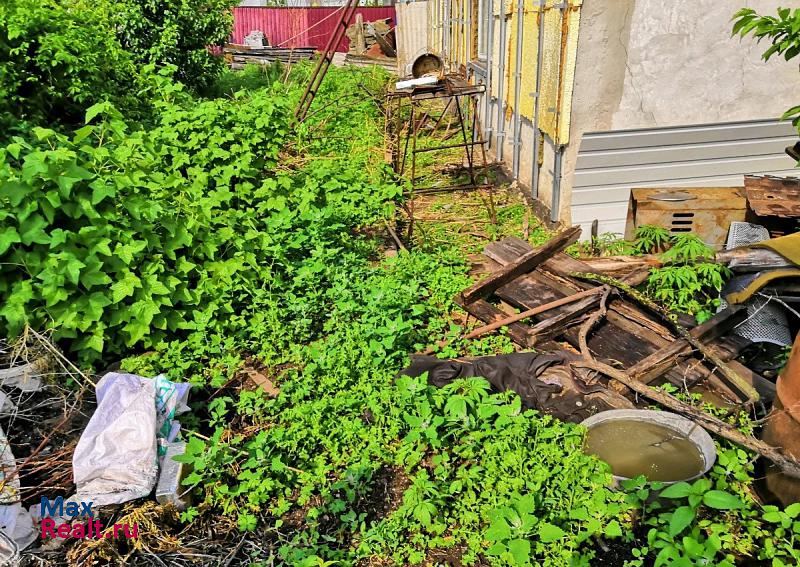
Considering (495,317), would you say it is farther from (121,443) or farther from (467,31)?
(467,31)

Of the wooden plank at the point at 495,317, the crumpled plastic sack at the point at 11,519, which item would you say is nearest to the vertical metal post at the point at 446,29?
the wooden plank at the point at 495,317

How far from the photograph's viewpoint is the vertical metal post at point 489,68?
8.86 metres

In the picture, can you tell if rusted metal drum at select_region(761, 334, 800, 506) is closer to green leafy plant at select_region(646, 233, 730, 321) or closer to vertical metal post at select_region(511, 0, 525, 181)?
green leafy plant at select_region(646, 233, 730, 321)

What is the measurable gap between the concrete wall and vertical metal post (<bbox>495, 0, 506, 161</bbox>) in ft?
9.60

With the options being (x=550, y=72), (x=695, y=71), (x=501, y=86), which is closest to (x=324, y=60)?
(x=501, y=86)

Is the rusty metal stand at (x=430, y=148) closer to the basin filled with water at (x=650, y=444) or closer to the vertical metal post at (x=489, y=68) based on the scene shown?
the vertical metal post at (x=489, y=68)

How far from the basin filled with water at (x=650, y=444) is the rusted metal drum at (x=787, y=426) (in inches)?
12.0

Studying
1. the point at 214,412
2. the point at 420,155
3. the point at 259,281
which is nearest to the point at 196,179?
the point at 259,281

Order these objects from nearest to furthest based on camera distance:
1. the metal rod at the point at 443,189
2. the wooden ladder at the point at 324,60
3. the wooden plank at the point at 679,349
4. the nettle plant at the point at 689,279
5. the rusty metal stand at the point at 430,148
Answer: the wooden plank at the point at 679,349 → the nettle plant at the point at 689,279 → the rusty metal stand at the point at 430,148 → the metal rod at the point at 443,189 → the wooden ladder at the point at 324,60

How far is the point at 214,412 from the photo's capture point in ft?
11.5

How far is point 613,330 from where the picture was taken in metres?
4.42

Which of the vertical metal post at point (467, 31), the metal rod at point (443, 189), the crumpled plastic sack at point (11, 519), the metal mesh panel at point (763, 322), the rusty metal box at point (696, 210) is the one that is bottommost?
the crumpled plastic sack at point (11, 519)

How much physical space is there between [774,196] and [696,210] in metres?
0.62

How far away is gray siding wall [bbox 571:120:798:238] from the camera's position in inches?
221
